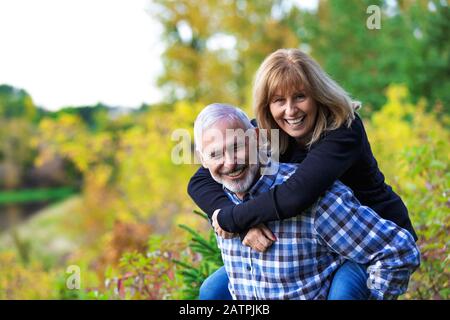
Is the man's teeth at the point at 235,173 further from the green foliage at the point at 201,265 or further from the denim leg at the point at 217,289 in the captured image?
the green foliage at the point at 201,265

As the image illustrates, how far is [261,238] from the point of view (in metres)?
2.22

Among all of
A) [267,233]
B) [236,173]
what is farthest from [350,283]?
[236,173]

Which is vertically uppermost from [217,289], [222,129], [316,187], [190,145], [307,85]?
[190,145]

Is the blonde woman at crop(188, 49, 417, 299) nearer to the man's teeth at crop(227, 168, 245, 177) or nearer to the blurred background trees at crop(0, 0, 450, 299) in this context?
the man's teeth at crop(227, 168, 245, 177)

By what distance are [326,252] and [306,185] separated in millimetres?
285

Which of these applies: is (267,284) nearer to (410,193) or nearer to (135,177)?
(410,193)

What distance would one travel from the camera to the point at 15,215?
34.8 meters

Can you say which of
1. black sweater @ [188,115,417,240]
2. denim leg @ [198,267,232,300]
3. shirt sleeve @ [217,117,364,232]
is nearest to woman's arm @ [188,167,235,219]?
black sweater @ [188,115,417,240]

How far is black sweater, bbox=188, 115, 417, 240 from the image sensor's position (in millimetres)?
2152

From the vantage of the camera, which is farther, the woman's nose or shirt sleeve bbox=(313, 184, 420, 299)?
the woman's nose

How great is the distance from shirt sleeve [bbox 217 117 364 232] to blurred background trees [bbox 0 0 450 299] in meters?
1.10

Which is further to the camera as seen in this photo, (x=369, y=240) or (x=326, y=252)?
(x=326, y=252)

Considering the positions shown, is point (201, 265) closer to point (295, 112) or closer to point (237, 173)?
point (237, 173)

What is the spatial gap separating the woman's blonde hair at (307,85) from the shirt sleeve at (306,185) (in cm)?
7
